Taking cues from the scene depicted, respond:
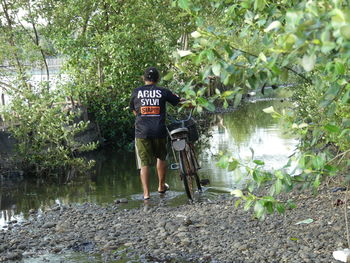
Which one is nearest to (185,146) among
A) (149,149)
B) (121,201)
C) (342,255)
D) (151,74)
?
(149,149)

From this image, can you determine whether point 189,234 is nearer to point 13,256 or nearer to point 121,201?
point 13,256

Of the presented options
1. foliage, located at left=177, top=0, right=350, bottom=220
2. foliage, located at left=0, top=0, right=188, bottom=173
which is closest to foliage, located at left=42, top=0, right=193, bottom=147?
foliage, located at left=0, top=0, right=188, bottom=173

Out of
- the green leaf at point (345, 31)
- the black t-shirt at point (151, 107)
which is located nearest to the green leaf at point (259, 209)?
the green leaf at point (345, 31)

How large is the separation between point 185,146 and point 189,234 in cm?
225

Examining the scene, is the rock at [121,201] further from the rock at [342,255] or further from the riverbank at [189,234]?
the rock at [342,255]

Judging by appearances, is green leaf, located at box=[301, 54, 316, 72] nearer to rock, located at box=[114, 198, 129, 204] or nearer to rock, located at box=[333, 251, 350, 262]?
rock, located at box=[333, 251, 350, 262]

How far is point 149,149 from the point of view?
9555 millimetres

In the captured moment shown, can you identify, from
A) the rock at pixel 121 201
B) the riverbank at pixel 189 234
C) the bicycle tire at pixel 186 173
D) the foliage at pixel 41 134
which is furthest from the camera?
the foliage at pixel 41 134

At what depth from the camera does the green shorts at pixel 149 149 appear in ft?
31.2

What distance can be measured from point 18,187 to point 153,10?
31.8 feet

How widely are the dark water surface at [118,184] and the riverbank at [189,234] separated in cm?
73

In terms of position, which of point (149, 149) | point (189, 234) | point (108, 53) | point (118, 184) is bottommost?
point (118, 184)

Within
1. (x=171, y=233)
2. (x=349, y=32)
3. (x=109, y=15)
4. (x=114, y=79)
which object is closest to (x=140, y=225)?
(x=171, y=233)

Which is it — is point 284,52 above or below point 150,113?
above
